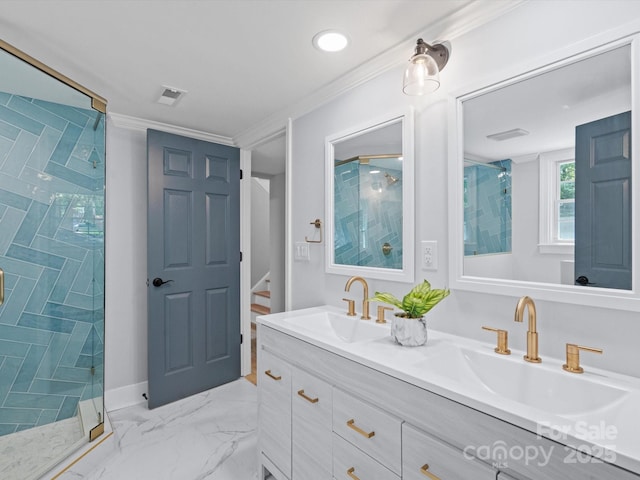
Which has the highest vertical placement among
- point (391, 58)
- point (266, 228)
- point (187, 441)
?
point (391, 58)

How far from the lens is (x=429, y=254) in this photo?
157cm

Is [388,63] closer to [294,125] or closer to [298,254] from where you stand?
[294,125]

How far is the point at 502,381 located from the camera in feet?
3.82

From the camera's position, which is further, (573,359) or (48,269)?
(48,269)

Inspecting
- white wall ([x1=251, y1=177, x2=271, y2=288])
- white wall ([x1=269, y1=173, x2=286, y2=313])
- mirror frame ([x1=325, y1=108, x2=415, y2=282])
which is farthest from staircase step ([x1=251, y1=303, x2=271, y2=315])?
mirror frame ([x1=325, y1=108, x2=415, y2=282])

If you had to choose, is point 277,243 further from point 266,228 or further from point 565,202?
point 565,202

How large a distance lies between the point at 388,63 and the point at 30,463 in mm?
2800

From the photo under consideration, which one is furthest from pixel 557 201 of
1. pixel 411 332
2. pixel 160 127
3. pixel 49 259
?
pixel 160 127

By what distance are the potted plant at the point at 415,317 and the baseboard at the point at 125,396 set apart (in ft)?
7.73

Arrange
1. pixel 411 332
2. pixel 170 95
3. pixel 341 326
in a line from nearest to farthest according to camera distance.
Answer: pixel 411 332 < pixel 341 326 < pixel 170 95

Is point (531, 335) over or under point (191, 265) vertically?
under

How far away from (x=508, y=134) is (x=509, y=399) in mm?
964

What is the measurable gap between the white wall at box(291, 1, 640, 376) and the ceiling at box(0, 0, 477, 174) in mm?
162

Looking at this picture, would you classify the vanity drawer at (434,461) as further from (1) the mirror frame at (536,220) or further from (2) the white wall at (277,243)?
(2) the white wall at (277,243)
